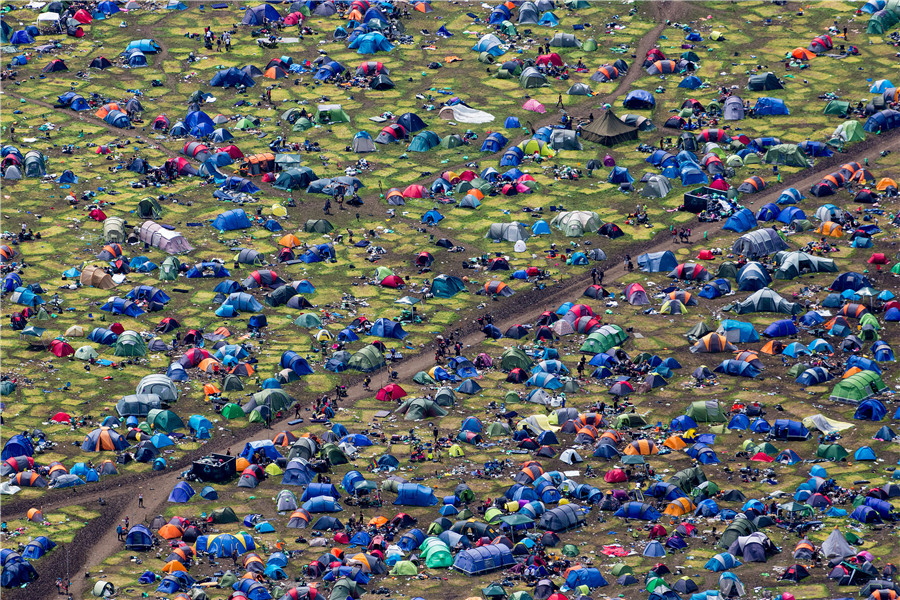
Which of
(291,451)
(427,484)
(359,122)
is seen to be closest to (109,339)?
(291,451)

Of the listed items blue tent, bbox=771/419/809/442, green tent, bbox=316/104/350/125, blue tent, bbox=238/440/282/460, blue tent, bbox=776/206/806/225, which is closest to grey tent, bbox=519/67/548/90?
green tent, bbox=316/104/350/125

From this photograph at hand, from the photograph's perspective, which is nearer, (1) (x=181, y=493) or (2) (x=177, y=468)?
(1) (x=181, y=493)

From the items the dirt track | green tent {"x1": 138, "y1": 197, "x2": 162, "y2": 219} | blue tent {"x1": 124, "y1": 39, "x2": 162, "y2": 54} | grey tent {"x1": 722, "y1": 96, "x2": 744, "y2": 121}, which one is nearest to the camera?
the dirt track

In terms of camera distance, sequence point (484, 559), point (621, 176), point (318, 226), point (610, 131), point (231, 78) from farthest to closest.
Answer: point (231, 78)
point (610, 131)
point (621, 176)
point (318, 226)
point (484, 559)

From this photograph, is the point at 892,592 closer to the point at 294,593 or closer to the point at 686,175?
the point at 294,593

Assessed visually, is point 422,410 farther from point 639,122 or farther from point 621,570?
point 639,122

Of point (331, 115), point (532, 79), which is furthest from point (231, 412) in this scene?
point (532, 79)

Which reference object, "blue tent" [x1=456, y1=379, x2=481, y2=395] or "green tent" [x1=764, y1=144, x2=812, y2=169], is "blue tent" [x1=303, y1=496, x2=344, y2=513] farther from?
"green tent" [x1=764, y1=144, x2=812, y2=169]
